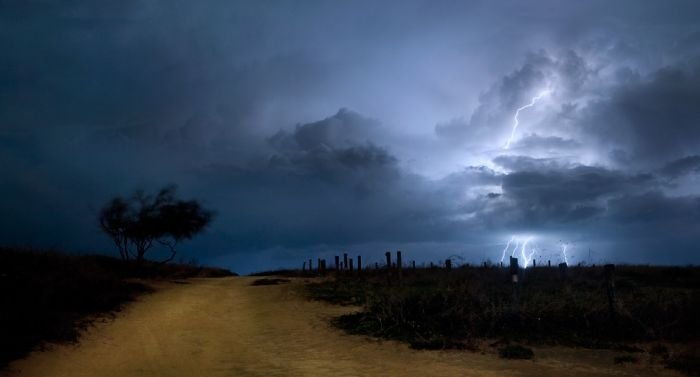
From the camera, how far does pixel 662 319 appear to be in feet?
45.0

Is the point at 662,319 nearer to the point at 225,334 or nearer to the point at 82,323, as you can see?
the point at 225,334

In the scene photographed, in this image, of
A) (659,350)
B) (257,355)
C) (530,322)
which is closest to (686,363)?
(659,350)

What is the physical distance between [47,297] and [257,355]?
7.68 m

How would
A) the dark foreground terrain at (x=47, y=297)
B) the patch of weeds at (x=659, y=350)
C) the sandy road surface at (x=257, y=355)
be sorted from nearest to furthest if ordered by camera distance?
the sandy road surface at (x=257, y=355) → the patch of weeds at (x=659, y=350) → the dark foreground terrain at (x=47, y=297)

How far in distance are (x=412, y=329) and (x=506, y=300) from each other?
3.48 m

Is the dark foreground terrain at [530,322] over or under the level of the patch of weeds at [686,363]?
over

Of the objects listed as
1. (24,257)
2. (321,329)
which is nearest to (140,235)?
(24,257)

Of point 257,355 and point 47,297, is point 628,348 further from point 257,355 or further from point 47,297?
point 47,297

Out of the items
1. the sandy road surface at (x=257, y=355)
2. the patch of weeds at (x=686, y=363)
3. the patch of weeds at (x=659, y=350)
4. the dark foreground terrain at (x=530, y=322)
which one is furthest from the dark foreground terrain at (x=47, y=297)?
the patch of weeds at (x=659, y=350)

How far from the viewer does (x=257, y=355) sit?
1150cm

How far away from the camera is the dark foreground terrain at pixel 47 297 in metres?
11.6

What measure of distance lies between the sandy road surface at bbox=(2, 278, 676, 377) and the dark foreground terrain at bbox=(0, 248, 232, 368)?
602mm

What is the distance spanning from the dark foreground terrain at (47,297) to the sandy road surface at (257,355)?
0.60 meters

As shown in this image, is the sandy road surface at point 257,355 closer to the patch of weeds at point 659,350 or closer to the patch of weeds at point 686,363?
the patch of weeds at point 686,363
